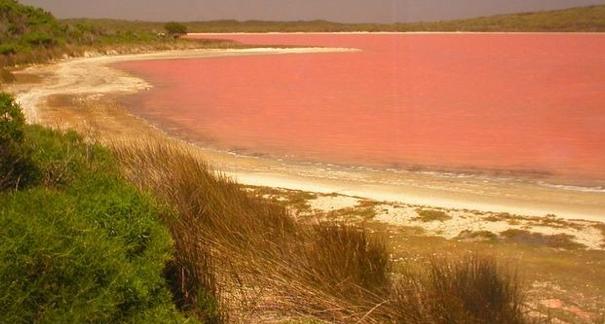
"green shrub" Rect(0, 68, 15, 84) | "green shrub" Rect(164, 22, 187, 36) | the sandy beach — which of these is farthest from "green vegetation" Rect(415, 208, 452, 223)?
"green shrub" Rect(164, 22, 187, 36)

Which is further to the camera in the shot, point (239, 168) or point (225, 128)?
point (225, 128)

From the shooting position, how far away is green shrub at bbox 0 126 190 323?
8.46ft

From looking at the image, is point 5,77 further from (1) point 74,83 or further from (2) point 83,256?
(2) point 83,256

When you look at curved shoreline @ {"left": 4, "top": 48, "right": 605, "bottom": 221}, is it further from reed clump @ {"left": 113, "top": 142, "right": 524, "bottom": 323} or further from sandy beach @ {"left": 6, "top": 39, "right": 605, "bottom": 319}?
reed clump @ {"left": 113, "top": 142, "right": 524, "bottom": 323}

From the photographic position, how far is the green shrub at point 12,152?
3400 mm

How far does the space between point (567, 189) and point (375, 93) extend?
1319cm

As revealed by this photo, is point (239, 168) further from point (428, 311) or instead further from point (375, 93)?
point (375, 93)

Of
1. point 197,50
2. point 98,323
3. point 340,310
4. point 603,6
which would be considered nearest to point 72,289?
point 98,323

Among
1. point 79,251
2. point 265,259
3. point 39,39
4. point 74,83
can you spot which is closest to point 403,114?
point 74,83

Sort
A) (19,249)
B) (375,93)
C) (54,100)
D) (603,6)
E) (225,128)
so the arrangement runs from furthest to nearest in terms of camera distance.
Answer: (603,6) → (375,93) → (54,100) → (225,128) → (19,249)

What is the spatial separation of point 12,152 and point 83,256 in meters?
1.10

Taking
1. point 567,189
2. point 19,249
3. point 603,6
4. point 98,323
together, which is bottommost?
point 567,189

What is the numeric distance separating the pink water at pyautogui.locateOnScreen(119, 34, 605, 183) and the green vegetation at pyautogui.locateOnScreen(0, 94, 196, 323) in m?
7.37

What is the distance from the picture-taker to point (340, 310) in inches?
137
